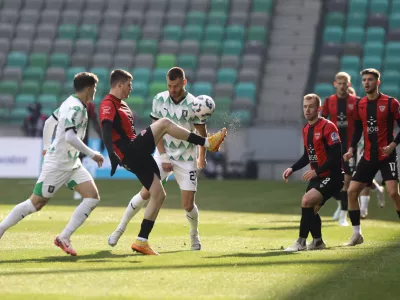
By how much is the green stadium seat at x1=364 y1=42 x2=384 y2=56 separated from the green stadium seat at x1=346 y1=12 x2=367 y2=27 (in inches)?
51.9

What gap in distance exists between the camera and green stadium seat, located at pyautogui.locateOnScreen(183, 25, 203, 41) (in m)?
34.8

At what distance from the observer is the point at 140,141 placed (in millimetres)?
10055

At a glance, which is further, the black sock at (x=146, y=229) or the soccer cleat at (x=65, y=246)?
the black sock at (x=146, y=229)

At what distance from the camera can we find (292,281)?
8023 mm

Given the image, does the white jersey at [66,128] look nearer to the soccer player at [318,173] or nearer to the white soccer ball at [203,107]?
the white soccer ball at [203,107]

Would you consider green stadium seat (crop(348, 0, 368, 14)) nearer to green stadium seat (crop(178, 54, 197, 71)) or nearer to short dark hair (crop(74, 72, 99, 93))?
green stadium seat (crop(178, 54, 197, 71))

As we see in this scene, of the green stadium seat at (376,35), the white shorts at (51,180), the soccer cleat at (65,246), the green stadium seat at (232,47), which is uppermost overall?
the green stadium seat at (376,35)

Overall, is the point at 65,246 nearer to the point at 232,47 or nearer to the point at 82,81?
the point at 82,81

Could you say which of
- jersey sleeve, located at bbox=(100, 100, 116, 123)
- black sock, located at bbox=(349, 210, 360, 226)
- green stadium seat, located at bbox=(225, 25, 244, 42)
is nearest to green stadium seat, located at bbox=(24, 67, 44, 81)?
green stadium seat, located at bbox=(225, 25, 244, 42)

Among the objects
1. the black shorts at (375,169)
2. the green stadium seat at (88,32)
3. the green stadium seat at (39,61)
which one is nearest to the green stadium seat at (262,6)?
the green stadium seat at (88,32)

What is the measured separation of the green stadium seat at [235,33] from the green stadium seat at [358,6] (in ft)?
13.3

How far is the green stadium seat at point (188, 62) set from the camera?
33.5m

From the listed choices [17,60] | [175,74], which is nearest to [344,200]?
[175,74]

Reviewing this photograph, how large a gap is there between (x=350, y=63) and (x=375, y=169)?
2113 centimetres
